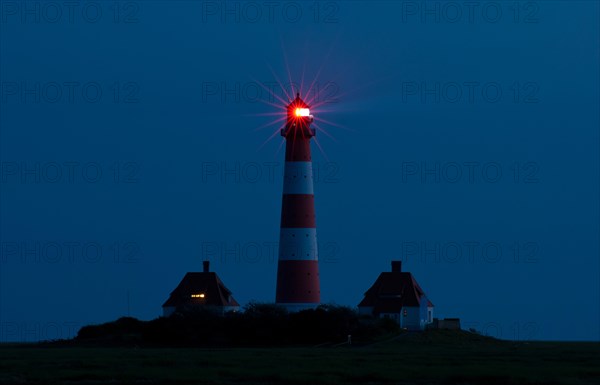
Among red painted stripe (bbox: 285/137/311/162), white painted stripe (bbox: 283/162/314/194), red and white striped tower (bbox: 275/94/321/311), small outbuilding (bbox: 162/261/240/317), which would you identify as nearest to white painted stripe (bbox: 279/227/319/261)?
red and white striped tower (bbox: 275/94/321/311)

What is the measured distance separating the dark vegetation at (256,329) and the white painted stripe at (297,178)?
25.8 ft

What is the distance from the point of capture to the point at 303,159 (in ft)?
285

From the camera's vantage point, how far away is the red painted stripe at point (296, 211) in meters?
86.2

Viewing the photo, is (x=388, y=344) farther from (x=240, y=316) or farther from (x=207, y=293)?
(x=207, y=293)

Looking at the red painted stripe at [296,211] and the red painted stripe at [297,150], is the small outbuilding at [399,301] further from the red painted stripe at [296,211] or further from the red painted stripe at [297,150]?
the red painted stripe at [297,150]

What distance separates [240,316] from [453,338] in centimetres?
1457

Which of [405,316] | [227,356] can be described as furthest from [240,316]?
[227,356]

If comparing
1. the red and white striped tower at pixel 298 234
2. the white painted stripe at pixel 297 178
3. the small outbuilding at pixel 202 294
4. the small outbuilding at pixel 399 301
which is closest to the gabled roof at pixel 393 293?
the small outbuilding at pixel 399 301

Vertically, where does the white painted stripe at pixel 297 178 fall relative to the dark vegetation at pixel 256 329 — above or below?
above

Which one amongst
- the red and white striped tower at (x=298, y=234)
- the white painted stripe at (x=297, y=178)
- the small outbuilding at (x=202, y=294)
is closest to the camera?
the red and white striped tower at (x=298, y=234)

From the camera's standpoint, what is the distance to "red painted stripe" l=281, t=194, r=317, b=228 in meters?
86.2

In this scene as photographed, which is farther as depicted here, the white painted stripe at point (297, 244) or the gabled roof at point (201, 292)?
the gabled roof at point (201, 292)

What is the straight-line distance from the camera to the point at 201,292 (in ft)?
319

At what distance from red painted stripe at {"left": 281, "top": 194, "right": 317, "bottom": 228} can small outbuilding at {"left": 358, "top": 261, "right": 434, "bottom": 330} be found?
42.5 feet
